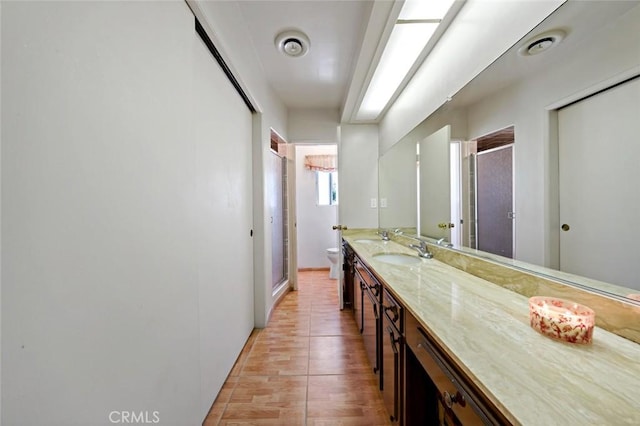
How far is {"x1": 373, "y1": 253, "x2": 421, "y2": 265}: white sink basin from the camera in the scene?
1.76 metres

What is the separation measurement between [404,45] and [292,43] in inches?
35.6

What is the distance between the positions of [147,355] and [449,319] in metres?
1.01

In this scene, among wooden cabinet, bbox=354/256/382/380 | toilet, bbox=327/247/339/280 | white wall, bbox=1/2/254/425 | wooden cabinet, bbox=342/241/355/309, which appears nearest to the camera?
white wall, bbox=1/2/254/425

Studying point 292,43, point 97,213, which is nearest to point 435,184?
point 292,43

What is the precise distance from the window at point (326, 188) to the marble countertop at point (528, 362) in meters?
3.49

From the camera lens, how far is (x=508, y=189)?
104 centimetres

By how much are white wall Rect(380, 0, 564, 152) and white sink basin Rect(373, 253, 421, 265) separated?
111 cm

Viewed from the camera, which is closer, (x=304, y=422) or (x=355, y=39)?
(x=304, y=422)

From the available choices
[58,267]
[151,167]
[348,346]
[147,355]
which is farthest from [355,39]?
[348,346]

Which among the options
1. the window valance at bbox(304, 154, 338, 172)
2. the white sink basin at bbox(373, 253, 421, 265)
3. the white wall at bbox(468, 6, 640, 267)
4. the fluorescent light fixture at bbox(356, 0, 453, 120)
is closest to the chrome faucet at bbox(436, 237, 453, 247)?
the white sink basin at bbox(373, 253, 421, 265)

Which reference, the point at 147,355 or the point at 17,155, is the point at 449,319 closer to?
the point at 147,355

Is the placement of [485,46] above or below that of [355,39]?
below

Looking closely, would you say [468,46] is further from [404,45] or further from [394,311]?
[394,311]

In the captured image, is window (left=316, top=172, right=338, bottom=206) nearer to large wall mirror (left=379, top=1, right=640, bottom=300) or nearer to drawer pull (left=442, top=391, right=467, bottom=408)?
large wall mirror (left=379, top=1, right=640, bottom=300)
